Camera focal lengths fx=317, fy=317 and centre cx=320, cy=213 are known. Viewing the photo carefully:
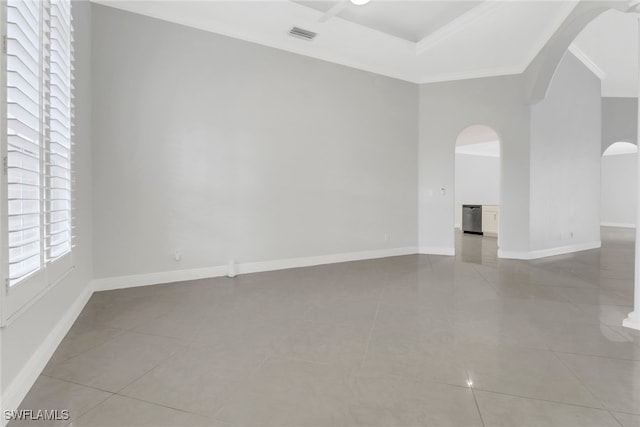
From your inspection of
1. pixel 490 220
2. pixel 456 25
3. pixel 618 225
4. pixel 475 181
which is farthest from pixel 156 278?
pixel 618 225

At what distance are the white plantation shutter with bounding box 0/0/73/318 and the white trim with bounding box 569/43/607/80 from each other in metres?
6.94

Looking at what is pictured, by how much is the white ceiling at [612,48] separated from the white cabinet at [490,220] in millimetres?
3472

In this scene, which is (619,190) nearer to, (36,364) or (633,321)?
(633,321)

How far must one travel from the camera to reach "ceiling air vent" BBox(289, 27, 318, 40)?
160 inches

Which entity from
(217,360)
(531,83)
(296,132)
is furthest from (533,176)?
(217,360)

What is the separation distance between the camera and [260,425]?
1.37 metres

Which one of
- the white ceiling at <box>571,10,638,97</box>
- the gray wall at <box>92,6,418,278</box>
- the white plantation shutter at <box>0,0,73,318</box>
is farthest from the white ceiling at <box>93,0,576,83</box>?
the white plantation shutter at <box>0,0,73,318</box>

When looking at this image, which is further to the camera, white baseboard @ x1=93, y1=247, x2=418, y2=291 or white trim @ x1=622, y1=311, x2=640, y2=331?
white baseboard @ x1=93, y1=247, x2=418, y2=291

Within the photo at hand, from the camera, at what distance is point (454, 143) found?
554 centimetres

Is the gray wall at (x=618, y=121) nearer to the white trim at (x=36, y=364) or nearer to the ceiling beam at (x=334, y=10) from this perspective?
the ceiling beam at (x=334, y=10)

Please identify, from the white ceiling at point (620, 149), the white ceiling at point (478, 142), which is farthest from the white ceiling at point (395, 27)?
the white ceiling at point (620, 149)

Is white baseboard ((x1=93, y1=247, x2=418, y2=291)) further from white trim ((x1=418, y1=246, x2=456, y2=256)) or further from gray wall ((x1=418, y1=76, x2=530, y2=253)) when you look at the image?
gray wall ((x1=418, y1=76, x2=530, y2=253))

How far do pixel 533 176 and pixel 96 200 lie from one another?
6.14 metres

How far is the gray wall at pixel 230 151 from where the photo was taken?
11.3ft
